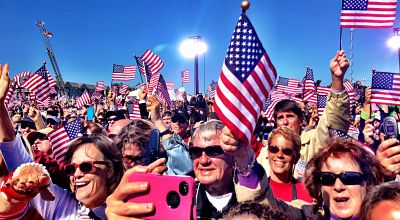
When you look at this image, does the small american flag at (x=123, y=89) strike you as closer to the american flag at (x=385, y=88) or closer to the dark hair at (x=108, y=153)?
the american flag at (x=385, y=88)

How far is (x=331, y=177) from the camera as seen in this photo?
8.67 ft

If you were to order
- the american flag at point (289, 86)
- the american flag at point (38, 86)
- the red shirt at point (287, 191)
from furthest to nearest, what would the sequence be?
1. the american flag at point (289, 86)
2. the american flag at point (38, 86)
3. the red shirt at point (287, 191)

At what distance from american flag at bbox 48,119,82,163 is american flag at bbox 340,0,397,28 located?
14.3 feet

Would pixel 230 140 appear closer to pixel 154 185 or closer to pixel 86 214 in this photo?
pixel 154 185

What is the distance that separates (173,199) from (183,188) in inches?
2.3

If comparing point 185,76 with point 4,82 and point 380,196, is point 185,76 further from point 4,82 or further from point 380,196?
point 380,196

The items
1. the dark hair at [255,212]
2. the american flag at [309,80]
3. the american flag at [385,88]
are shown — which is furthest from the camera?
the american flag at [309,80]

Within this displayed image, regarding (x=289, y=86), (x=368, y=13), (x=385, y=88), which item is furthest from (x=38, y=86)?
(x=368, y=13)

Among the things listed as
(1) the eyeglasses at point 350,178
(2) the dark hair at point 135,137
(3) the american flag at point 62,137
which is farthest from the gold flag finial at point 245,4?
(3) the american flag at point 62,137

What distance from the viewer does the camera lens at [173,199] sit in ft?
4.89

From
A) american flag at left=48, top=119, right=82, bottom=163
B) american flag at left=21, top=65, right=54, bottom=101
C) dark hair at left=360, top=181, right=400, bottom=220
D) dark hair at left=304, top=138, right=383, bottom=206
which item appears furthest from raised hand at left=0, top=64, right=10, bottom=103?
american flag at left=21, top=65, right=54, bottom=101

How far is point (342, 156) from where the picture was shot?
2695mm

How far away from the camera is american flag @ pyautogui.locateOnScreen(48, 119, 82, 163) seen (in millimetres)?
5656

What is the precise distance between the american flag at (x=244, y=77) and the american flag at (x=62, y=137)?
357 cm
